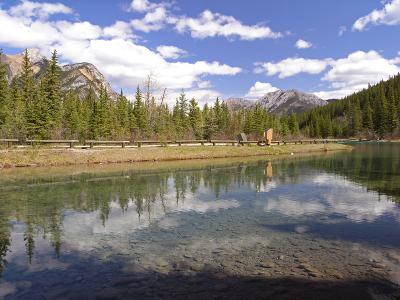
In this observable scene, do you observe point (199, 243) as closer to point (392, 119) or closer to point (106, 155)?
point (106, 155)

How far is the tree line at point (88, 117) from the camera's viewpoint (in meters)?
54.6

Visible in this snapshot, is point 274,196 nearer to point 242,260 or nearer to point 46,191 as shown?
point 242,260

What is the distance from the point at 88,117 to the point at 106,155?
3128 centimetres

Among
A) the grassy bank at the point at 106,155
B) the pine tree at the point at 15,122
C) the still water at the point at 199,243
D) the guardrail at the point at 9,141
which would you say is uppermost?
the pine tree at the point at 15,122

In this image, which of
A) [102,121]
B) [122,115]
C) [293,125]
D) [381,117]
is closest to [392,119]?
[381,117]

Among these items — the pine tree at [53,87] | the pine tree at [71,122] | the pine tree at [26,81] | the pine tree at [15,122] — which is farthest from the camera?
the pine tree at [71,122]

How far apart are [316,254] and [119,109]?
87.1 metres

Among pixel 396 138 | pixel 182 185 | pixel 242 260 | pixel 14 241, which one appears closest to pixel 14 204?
pixel 14 241

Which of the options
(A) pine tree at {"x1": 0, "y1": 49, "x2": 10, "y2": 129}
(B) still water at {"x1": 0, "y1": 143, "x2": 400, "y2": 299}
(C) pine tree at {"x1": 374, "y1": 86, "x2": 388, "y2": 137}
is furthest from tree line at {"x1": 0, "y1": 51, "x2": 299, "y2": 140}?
(C) pine tree at {"x1": 374, "y1": 86, "x2": 388, "y2": 137}

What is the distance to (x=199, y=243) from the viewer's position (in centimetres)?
1357

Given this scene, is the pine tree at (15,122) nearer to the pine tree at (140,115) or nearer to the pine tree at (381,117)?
the pine tree at (140,115)

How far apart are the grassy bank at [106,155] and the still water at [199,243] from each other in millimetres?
18481

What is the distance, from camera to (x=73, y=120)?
252 ft

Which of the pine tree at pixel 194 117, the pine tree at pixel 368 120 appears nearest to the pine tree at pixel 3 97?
the pine tree at pixel 194 117
